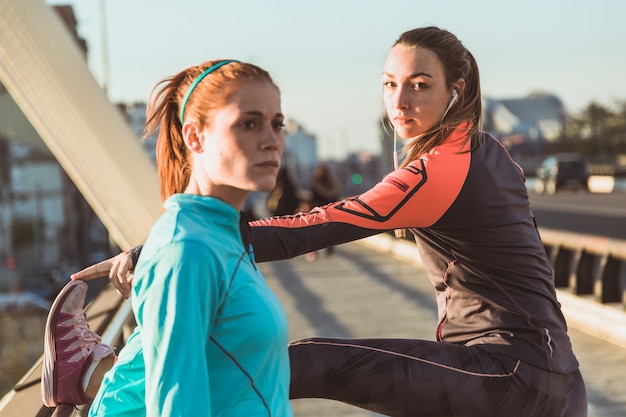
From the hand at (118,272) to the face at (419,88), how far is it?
2.79 ft

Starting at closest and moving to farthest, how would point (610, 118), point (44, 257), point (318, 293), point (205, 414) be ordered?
point (205, 414) → point (318, 293) → point (610, 118) → point (44, 257)

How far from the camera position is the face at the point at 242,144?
198cm

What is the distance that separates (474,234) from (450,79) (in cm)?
44

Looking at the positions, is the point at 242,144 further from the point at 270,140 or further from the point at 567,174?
the point at 567,174

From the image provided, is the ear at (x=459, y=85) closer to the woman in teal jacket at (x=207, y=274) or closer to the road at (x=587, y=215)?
the woman in teal jacket at (x=207, y=274)

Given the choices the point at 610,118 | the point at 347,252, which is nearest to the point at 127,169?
the point at 347,252

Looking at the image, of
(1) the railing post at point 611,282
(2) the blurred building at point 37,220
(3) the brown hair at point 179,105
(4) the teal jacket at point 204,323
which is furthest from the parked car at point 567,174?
(4) the teal jacket at point 204,323

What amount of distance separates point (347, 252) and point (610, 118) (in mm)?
66309

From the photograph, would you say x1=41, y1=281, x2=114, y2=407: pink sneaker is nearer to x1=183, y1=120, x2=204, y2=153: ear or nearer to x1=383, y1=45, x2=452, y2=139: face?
x1=183, y1=120, x2=204, y2=153: ear

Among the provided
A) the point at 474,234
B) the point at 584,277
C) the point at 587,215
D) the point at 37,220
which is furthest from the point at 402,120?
the point at 37,220

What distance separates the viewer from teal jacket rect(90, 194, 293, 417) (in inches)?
70.4

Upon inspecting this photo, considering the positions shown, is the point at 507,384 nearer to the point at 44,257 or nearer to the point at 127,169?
the point at 127,169

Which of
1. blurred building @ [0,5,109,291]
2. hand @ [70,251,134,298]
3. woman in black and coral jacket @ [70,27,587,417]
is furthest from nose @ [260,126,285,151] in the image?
blurred building @ [0,5,109,291]

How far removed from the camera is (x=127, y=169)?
37.0ft
